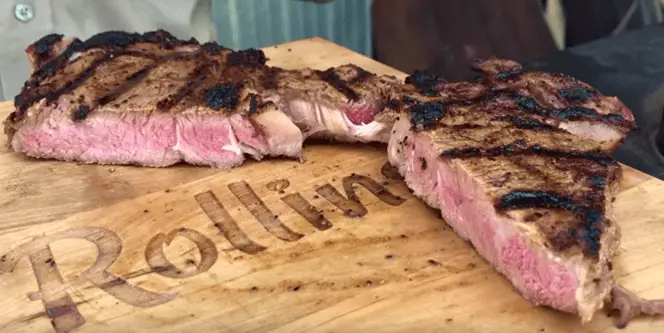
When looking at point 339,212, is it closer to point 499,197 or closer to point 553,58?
point 499,197

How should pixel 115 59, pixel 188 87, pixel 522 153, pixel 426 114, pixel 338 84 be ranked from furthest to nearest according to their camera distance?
pixel 115 59, pixel 338 84, pixel 188 87, pixel 426 114, pixel 522 153

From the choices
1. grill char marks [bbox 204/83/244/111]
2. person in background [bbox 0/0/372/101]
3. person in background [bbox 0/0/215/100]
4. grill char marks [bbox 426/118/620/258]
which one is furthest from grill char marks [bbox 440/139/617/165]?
person in background [bbox 0/0/215/100]

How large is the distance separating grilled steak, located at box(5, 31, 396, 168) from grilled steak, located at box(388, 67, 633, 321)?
1.01 ft

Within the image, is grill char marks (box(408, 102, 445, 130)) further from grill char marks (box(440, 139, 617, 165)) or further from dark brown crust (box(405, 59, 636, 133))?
grill char marks (box(440, 139, 617, 165))

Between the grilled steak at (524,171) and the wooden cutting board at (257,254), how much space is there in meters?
0.10

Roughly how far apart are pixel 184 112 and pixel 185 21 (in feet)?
7.19

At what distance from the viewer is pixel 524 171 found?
2389 millimetres

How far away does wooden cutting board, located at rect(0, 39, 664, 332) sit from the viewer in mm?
2111

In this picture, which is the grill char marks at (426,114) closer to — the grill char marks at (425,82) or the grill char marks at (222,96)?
the grill char marks at (425,82)

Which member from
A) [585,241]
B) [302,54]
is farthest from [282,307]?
[302,54]

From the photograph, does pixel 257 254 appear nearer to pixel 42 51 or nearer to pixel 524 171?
pixel 524 171

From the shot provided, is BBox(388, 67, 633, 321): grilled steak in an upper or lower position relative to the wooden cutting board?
upper

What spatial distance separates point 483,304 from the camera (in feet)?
7.10

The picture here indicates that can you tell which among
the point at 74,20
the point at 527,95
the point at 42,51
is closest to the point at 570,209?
the point at 527,95
